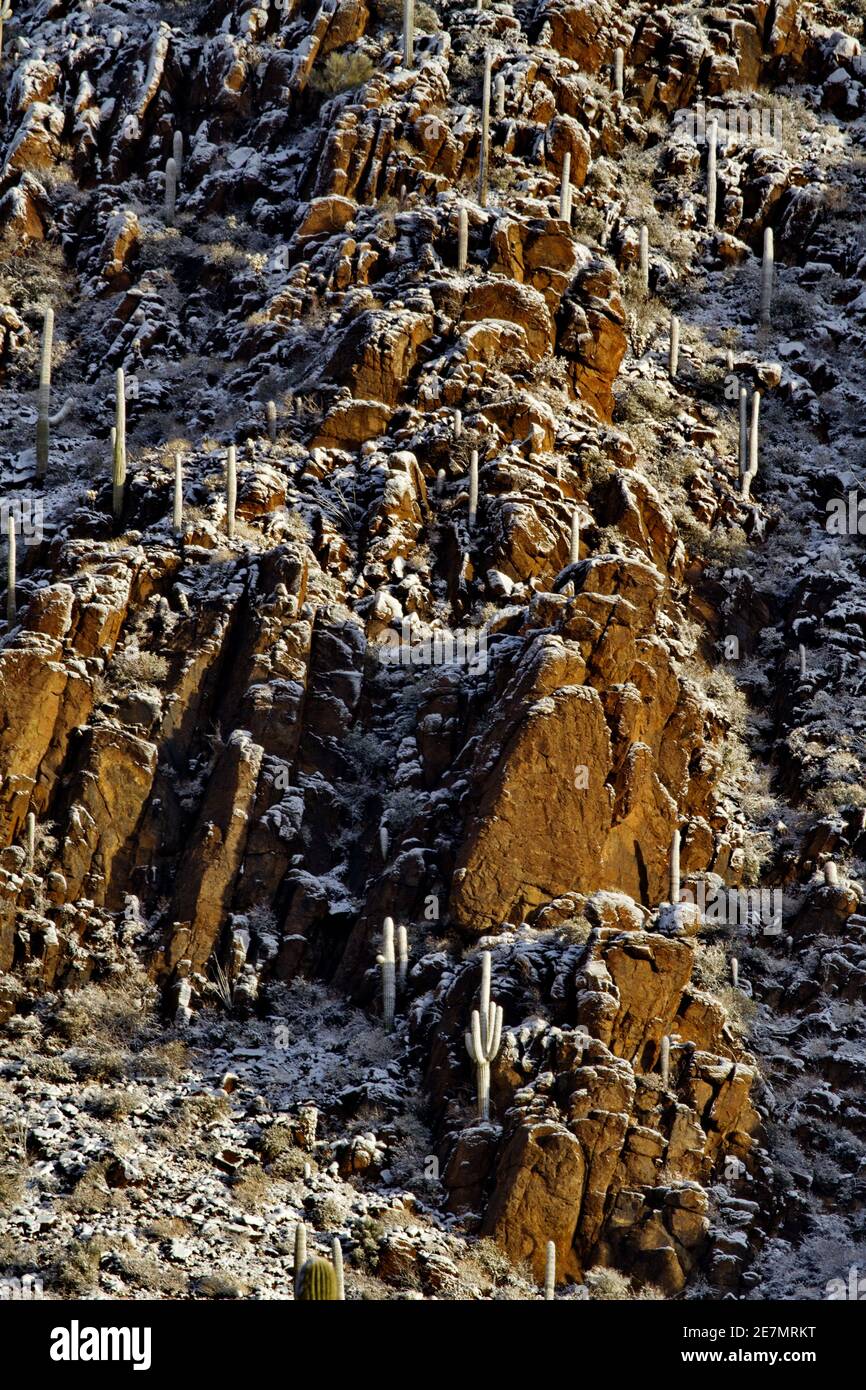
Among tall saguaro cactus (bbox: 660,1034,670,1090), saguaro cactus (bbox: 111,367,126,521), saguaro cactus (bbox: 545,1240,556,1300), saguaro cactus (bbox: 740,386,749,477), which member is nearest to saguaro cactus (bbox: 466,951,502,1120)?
saguaro cactus (bbox: 545,1240,556,1300)

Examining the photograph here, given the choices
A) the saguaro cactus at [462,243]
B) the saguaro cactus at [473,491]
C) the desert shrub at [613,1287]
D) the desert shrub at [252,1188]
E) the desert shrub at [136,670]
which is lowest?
the desert shrub at [613,1287]

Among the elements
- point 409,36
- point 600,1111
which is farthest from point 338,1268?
point 409,36

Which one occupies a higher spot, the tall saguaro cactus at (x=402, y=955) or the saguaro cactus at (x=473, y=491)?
the saguaro cactus at (x=473, y=491)

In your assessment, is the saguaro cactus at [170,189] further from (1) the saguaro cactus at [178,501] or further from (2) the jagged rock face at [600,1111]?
(2) the jagged rock face at [600,1111]

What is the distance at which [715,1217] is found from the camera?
31.1 m

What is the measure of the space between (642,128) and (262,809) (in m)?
27.2

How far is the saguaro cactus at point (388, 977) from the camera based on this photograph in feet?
109

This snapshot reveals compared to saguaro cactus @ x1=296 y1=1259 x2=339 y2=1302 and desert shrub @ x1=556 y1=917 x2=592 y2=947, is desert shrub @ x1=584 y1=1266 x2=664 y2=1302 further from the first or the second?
saguaro cactus @ x1=296 y1=1259 x2=339 y2=1302

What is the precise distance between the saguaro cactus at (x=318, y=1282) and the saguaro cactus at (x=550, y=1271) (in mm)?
6702

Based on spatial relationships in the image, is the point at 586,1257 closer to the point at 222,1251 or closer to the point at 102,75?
the point at 222,1251

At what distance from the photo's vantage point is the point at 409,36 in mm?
52031

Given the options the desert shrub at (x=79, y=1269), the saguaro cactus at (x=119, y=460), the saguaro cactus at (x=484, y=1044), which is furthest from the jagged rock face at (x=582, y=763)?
the saguaro cactus at (x=119, y=460)

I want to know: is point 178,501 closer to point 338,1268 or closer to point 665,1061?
point 665,1061

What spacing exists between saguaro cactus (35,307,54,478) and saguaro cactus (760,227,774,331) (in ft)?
59.6
